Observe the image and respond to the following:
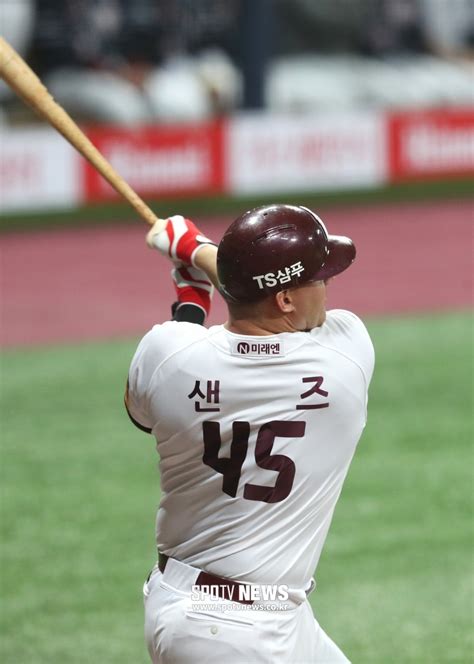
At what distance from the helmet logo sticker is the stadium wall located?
11320 millimetres

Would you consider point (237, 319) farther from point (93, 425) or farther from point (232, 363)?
point (93, 425)

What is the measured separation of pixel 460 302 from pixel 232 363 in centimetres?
896

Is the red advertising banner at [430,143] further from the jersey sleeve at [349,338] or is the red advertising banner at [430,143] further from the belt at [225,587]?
the belt at [225,587]

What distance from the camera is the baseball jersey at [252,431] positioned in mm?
3080

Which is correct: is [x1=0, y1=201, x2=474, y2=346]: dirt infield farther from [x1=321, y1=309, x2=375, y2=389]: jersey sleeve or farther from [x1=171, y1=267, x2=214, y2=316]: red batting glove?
[x1=321, y1=309, x2=375, y2=389]: jersey sleeve

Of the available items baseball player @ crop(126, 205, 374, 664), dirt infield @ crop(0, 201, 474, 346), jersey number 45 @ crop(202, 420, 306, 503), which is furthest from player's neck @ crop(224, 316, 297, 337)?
dirt infield @ crop(0, 201, 474, 346)

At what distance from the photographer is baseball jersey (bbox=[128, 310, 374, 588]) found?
3.08m

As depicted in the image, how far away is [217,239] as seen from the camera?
14414mm

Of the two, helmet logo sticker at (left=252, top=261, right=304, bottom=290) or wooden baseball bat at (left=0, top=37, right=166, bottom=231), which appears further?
wooden baseball bat at (left=0, top=37, right=166, bottom=231)

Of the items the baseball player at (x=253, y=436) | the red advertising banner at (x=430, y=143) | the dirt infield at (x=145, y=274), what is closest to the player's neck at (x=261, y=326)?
the baseball player at (x=253, y=436)

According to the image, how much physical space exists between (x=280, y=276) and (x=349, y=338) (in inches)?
12.5

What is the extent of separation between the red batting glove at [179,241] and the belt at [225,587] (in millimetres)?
960

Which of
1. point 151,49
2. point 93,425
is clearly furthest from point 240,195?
point 93,425

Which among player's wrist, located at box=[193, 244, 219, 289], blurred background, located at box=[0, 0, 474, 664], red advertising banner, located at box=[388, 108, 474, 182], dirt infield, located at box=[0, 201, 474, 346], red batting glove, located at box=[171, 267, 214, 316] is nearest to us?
player's wrist, located at box=[193, 244, 219, 289]
